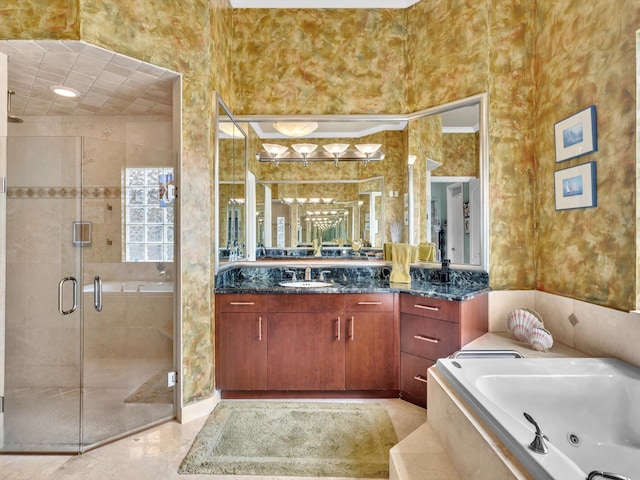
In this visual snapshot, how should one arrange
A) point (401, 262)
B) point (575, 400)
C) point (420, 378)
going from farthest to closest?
1. point (401, 262)
2. point (420, 378)
3. point (575, 400)

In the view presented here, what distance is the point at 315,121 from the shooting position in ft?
10.1

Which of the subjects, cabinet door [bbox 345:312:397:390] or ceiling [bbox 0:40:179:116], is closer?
ceiling [bbox 0:40:179:116]

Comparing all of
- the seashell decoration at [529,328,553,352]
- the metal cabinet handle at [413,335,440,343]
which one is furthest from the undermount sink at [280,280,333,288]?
A: the seashell decoration at [529,328,553,352]

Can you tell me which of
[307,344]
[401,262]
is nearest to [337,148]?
[401,262]

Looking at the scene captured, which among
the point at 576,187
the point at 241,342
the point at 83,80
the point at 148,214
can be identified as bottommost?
the point at 241,342

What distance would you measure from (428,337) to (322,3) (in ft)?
9.21

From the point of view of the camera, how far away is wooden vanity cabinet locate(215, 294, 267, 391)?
255cm

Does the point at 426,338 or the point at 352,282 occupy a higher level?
the point at 352,282

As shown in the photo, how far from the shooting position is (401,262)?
9.35 ft

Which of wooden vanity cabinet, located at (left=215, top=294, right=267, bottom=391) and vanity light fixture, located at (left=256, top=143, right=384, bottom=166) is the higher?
vanity light fixture, located at (left=256, top=143, right=384, bottom=166)

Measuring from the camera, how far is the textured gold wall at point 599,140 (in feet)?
5.74

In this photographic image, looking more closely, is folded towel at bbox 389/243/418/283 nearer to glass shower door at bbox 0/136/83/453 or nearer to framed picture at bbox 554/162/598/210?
framed picture at bbox 554/162/598/210

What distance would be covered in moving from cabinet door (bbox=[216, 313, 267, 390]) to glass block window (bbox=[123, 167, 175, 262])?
654 mm

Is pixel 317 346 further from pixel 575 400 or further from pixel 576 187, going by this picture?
pixel 576 187
